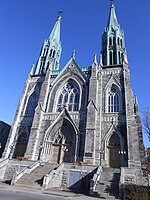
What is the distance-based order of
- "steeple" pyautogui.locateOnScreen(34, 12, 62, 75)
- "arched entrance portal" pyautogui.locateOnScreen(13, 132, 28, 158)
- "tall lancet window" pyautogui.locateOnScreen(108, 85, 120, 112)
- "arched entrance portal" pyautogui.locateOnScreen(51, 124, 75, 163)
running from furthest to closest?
1. "steeple" pyautogui.locateOnScreen(34, 12, 62, 75)
2. "arched entrance portal" pyautogui.locateOnScreen(13, 132, 28, 158)
3. "tall lancet window" pyautogui.locateOnScreen(108, 85, 120, 112)
4. "arched entrance portal" pyautogui.locateOnScreen(51, 124, 75, 163)

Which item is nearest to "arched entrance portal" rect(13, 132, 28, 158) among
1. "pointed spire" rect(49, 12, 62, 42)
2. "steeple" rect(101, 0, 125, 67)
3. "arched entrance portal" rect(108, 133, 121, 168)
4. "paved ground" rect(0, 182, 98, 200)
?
"paved ground" rect(0, 182, 98, 200)

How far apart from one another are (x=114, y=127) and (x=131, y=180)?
6482 mm

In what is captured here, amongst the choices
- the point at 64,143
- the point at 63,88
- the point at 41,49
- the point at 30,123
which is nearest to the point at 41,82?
the point at 63,88

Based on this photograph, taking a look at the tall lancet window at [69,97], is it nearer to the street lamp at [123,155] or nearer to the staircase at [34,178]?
the street lamp at [123,155]

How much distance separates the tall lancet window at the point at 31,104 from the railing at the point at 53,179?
11553 millimetres

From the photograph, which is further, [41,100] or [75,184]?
[41,100]

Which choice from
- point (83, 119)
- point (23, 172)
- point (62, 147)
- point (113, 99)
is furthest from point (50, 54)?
point (23, 172)

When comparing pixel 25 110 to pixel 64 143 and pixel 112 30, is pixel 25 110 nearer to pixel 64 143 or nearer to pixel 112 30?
pixel 64 143

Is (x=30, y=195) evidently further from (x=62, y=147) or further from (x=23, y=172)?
(x=62, y=147)

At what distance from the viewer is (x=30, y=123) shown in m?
22.6

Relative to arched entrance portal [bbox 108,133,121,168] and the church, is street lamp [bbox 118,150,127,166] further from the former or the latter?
arched entrance portal [bbox 108,133,121,168]

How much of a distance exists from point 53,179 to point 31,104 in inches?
557

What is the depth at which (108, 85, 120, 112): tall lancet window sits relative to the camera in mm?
20797

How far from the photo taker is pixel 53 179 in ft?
43.4
